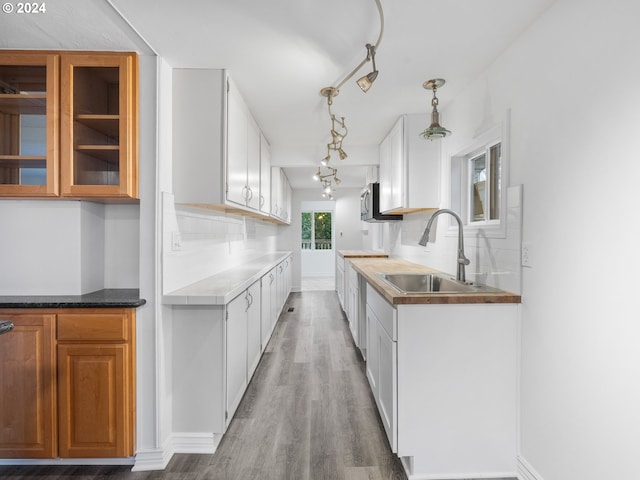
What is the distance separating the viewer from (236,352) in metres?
2.19

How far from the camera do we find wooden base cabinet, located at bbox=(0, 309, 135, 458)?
1.71m

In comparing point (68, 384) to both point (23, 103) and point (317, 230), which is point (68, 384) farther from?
point (317, 230)

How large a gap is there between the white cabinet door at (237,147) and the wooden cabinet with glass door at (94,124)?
0.55 meters

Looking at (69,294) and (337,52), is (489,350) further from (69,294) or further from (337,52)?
(69,294)

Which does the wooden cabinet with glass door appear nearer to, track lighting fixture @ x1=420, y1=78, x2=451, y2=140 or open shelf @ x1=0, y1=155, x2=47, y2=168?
open shelf @ x1=0, y1=155, x2=47, y2=168

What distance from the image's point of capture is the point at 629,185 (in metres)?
1.13

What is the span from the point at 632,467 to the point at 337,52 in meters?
2.15

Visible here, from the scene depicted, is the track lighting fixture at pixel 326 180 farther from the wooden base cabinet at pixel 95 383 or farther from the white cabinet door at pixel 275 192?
the wooden base cabinet at pixel 95 383

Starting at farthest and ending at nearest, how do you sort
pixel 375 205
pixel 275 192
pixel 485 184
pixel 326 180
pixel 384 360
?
pixel 326 180 < pixel 275 192 < pixel 375 205 < pixel 485 184 < pixel 384 360

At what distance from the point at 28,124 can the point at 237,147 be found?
1166 millimetres

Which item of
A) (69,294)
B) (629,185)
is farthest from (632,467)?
(69,294)

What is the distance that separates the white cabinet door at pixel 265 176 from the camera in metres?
3.40

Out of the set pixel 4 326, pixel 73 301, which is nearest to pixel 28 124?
pixel 73 301

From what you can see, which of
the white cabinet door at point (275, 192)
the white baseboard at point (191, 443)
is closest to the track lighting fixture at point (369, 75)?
the white baseboard at point (191, 443)
